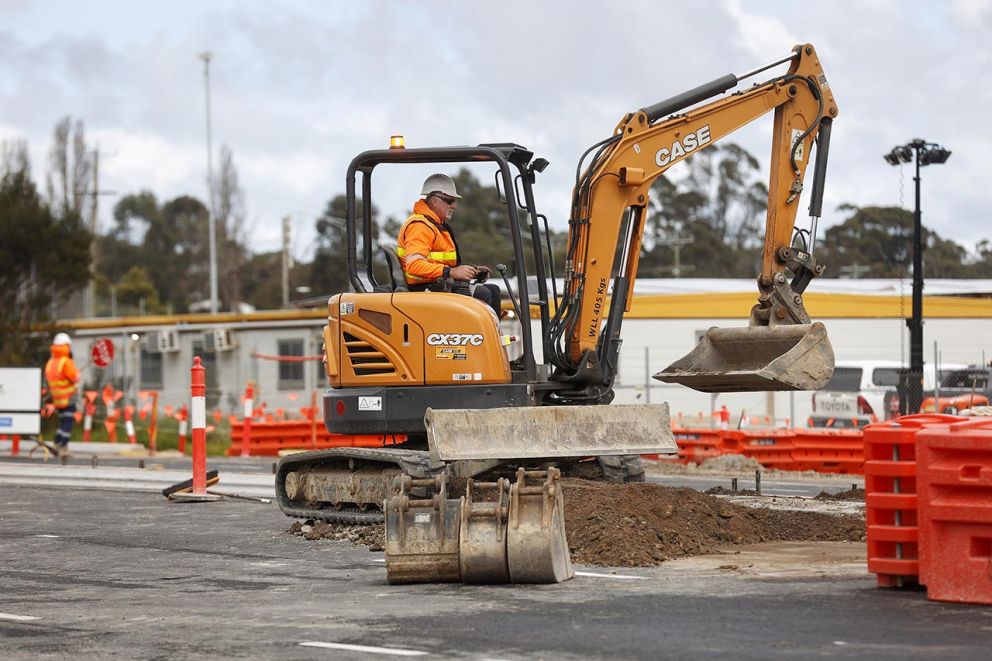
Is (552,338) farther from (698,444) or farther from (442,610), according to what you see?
(698,444)

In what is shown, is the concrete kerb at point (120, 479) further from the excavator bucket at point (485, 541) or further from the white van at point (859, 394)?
the white van at point (859, 394)

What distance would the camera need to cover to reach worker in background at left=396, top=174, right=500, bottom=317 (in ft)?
40.9

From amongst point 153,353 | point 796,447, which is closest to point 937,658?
point 796,447

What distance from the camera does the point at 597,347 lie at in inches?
516

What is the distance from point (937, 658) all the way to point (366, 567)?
15.9ft

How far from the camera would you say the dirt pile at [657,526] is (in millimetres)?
10531

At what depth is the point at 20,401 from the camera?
27453mm

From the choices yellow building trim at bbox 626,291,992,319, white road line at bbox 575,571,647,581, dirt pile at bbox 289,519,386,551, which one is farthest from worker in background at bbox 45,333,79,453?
white road line at bbox 575,571,647,581

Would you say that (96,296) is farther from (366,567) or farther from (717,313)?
(366,567)

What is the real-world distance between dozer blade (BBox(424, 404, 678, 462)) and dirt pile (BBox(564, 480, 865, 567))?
34cm

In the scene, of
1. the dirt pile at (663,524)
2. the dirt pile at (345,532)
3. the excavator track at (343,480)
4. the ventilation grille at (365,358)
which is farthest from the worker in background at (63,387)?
the dirt pile at (663,524)

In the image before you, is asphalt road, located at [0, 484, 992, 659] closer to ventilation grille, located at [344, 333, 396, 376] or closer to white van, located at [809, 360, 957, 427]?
ventilation grille, located at [344, 333, 396, 376]

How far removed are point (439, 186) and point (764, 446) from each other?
42.7 feet

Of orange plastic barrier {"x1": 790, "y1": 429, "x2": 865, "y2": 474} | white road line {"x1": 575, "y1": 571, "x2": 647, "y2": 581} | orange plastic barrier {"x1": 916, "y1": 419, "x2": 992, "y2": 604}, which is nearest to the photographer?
orange plastic barrier {"x1": 916, "y1": 419, "x2": 992, "y2": 604}
